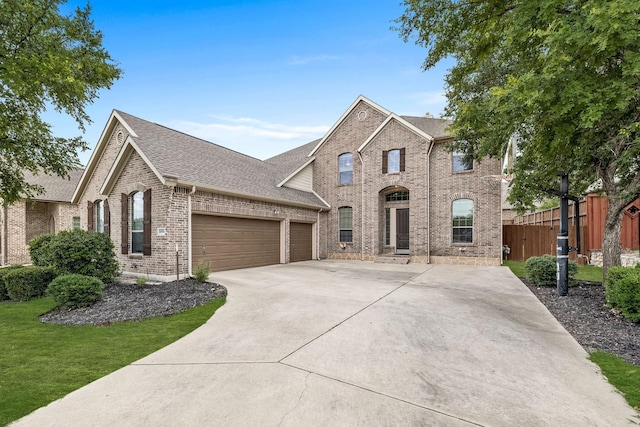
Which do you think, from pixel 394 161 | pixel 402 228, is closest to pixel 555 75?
pixel 394 161

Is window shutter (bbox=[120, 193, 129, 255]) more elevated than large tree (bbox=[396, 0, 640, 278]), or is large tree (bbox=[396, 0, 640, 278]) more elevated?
large tree (bbox=[396, 0, 640, 278])

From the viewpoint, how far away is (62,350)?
425cm

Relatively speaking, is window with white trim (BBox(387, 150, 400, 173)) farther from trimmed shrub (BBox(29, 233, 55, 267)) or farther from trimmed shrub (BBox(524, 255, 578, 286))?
trimmed shrub (BBox(29, 233, 55, 267))

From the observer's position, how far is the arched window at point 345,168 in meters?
17.1

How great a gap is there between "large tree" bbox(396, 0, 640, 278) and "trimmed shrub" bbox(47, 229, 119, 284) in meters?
10.7

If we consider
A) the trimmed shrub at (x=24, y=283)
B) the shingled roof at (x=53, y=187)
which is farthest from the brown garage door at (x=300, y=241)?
the shingled roof at (x=53, y=187)

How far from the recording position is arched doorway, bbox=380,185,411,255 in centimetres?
1606

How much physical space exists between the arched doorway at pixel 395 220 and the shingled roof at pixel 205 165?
3.89 metres

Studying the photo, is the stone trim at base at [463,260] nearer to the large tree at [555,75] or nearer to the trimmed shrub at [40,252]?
the large tree at [555,75]

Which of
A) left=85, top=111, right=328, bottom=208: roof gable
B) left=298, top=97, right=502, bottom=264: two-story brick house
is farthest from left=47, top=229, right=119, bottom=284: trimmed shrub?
left=298, top=97, right=502, bottom=264: two-story brick house

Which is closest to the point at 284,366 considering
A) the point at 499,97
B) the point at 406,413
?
the point at 406,413

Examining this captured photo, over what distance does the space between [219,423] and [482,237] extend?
14219 mm

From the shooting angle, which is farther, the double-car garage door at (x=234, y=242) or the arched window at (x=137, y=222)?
the double-car garage door at (x=234, y=242)

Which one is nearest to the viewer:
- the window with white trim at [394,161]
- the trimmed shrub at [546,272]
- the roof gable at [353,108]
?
the trimmed shrub at [546,272]
